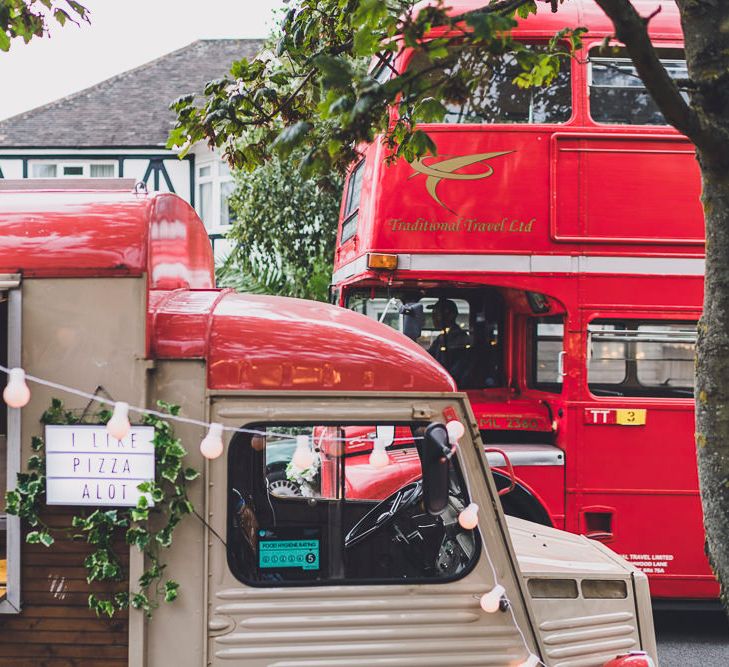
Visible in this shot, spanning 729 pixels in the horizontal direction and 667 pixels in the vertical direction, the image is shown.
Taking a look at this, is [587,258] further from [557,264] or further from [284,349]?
[284,349]

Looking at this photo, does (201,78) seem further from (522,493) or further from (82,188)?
(82,188)

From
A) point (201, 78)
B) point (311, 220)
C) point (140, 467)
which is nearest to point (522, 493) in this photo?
point (140, 467)

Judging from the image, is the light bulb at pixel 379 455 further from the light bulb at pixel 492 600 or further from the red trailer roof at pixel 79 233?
the red trailer roof at pixel 79 233

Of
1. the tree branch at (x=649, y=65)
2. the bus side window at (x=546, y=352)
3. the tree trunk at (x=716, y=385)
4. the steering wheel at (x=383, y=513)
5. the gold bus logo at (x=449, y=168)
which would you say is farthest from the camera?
the bus side window at (x=546, y=352)

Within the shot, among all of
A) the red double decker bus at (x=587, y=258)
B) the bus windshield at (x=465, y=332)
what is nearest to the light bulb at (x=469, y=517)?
the red double decker bus at (x=587, y=258)

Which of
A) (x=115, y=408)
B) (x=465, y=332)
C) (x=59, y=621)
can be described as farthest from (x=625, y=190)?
(x=59, y=621)

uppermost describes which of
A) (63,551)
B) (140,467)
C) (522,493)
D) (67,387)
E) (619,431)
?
(67,387)

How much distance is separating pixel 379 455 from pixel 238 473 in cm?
51

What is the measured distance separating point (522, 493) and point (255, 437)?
3.56 meters

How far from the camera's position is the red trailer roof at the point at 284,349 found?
115 inches

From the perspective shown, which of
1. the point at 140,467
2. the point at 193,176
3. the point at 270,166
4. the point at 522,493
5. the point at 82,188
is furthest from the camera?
the point at 193,176

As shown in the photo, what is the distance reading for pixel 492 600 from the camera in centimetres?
289

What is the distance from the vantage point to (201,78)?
22031 millimetres

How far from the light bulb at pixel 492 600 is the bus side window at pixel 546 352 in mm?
3680
